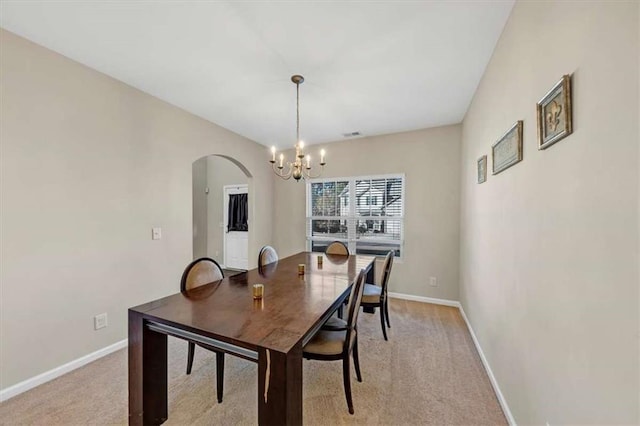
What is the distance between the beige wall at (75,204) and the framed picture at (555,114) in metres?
3.33

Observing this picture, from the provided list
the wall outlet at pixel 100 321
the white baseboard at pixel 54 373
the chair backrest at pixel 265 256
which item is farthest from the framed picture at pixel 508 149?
the white baseboard at pixel 54 373

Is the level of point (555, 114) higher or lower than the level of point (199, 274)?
higher

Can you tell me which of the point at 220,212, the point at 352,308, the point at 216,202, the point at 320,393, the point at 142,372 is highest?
the point at 216,202

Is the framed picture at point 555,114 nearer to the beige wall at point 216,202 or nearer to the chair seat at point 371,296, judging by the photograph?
the chair seat at point 371,296

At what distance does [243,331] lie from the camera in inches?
48.3

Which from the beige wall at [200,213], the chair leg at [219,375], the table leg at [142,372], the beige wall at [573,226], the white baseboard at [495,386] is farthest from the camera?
the beige wall at [200,213]

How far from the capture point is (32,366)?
194 centimetres

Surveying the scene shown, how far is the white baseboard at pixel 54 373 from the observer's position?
5.96ft

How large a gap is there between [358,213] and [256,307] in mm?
3093

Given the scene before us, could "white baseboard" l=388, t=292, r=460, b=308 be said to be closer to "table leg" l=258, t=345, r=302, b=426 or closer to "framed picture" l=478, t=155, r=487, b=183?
"framed picture" l=478, t=155, r=487, b=183

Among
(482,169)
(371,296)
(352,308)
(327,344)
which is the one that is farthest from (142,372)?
(482,169)

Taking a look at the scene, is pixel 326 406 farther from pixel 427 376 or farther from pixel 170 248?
pixel 170 248

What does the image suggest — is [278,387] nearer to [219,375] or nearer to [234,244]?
[219,375]

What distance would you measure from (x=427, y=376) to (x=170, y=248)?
301cm
